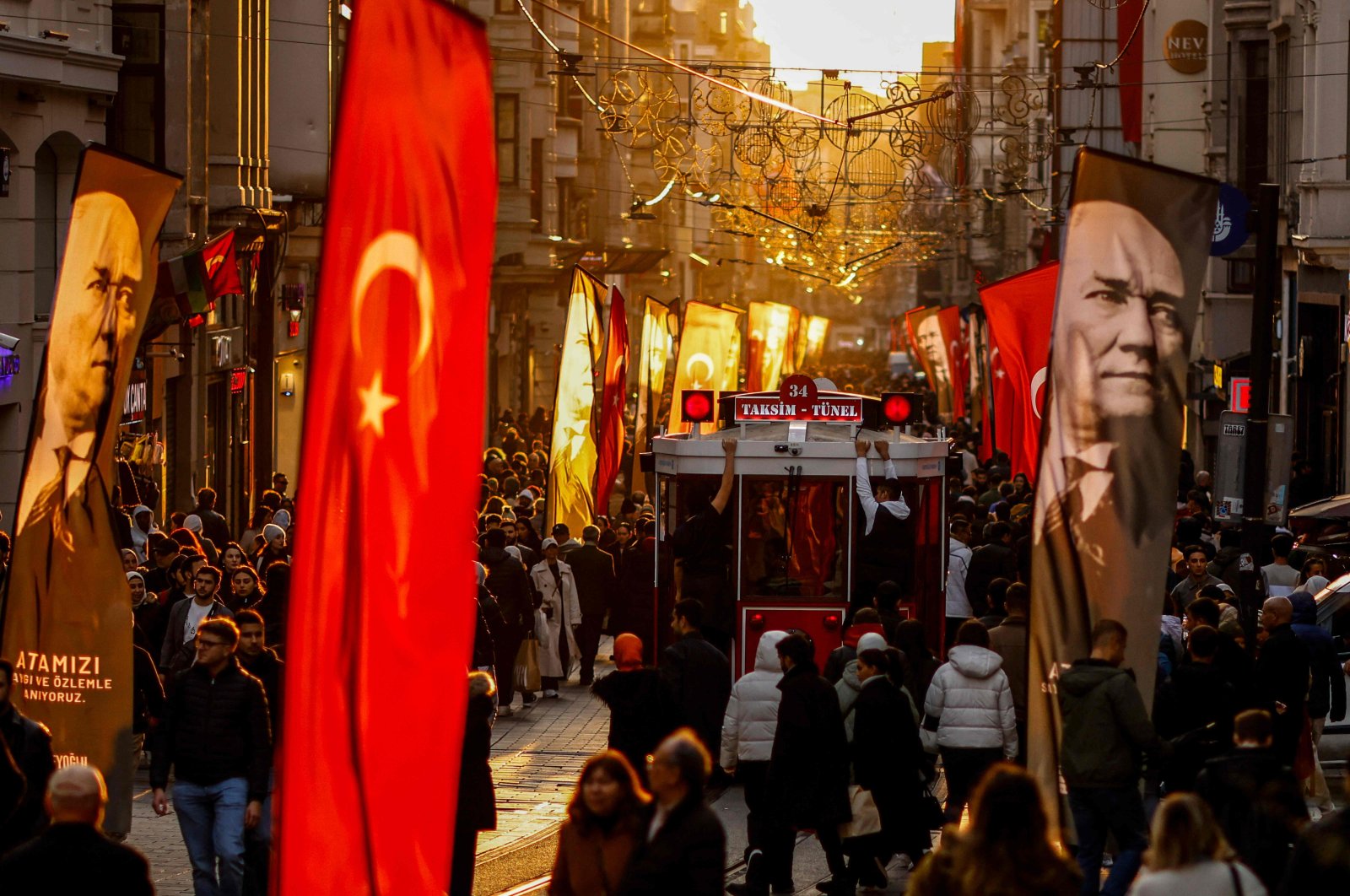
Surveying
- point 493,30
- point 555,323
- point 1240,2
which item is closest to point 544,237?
point 493,30

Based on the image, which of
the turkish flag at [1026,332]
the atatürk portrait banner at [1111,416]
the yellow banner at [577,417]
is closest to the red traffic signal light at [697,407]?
the turkish flag at [1026,332]

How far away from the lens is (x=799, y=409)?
1706cm

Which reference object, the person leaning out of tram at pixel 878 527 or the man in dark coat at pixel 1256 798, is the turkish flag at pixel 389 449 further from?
the person leaning out of tram at pixel 878 527

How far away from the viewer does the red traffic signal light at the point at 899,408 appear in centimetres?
1723

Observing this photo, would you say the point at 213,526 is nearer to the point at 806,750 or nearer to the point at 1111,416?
the point at 806,750

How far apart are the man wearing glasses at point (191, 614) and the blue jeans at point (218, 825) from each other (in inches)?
173

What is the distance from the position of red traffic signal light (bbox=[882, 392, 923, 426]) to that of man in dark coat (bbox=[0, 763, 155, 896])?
10311 mm

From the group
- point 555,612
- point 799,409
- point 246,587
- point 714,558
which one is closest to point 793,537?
point 714,558

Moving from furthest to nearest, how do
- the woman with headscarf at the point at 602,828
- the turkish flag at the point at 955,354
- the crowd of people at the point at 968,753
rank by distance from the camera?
1. the turkish flag at the point at 955,354
2. the woman with headscarf at the point at 602,828
3. the crowd of people at the point at 968,753

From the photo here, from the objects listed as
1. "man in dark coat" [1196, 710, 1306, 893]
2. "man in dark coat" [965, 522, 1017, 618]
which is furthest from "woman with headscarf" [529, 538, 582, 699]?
"man in dark coat" [1196, 710, 1306, 893]

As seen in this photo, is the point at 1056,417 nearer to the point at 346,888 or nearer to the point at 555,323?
the point at 346,888

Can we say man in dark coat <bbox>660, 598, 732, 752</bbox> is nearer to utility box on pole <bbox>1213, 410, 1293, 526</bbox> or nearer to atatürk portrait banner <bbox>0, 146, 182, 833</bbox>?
atatürk portrait banner <bbox>0, 146, 182, 833</bbox>

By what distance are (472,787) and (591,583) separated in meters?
10.9

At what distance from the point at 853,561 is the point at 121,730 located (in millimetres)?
6194
